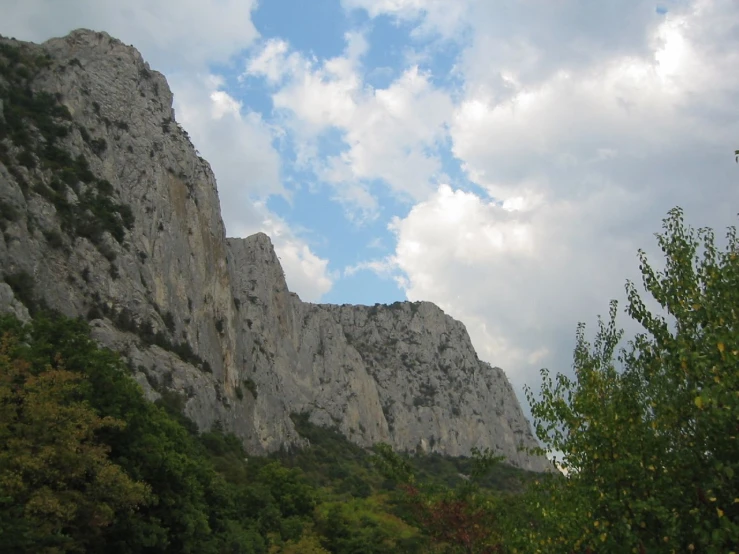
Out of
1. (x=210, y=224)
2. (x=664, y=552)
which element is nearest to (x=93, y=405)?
(x=664, y=552)

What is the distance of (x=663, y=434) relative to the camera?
30.1ft

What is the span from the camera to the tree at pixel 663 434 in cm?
749

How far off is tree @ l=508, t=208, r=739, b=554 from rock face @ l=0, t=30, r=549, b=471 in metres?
38.3

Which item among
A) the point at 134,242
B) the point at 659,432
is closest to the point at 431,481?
the point at 659,432

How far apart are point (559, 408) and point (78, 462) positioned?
53.7 feet

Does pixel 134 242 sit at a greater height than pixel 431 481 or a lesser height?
greater

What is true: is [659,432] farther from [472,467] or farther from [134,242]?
[134,242]

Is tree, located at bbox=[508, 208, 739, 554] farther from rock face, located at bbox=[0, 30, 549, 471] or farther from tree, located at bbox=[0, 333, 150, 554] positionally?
rock face, located at bbox=[0, 30, 549, 471]

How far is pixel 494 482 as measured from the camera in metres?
138

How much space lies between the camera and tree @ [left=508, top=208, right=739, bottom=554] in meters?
7.49

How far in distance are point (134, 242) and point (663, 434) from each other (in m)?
68.8

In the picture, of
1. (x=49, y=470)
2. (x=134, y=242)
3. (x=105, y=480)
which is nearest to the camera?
(x=49, y=470)

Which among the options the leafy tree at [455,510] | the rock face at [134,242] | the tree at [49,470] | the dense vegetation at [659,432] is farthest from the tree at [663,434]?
the rock face at [134,242]

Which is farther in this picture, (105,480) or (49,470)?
(105,480)
